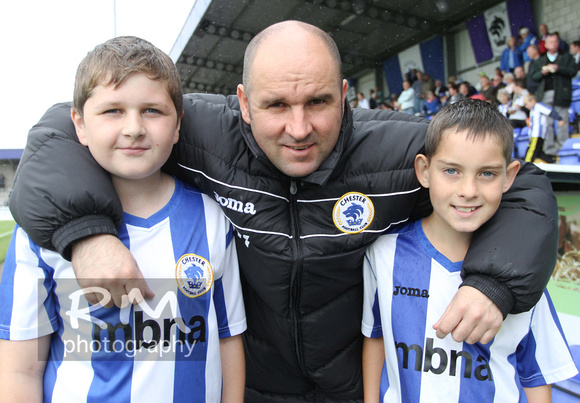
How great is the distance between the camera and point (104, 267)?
3.31ft

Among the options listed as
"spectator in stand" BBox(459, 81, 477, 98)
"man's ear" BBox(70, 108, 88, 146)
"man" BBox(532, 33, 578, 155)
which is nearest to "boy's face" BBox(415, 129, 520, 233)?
"man's ear" BBox(70, 108, 88, 146)

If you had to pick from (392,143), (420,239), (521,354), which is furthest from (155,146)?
(521,354)

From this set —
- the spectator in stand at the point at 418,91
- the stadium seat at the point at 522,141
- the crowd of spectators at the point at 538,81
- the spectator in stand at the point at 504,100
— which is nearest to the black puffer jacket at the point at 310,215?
the crowd of spectators at the point at 538,81

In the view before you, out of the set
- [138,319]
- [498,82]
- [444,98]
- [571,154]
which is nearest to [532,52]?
[498,82]

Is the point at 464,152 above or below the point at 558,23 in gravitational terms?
below

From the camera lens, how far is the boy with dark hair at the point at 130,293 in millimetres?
1113

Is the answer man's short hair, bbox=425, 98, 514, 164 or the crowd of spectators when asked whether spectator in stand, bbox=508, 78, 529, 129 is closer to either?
the crowd of spectators

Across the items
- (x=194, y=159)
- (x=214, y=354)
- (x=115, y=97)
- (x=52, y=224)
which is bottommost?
(x=214, y=354)

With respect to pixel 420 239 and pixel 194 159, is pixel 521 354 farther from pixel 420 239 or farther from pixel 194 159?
pixel 194 159

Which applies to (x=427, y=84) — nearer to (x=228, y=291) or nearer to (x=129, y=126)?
(x=228, y=291)

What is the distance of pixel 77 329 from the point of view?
1.16m

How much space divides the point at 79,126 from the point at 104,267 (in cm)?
47

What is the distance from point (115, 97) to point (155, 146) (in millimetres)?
169

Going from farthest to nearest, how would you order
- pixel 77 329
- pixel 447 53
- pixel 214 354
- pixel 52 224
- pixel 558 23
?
pixel 447 53 → pixel 558 23 → pixel 214 354 → pixel 77 329 → pixel 52 224
